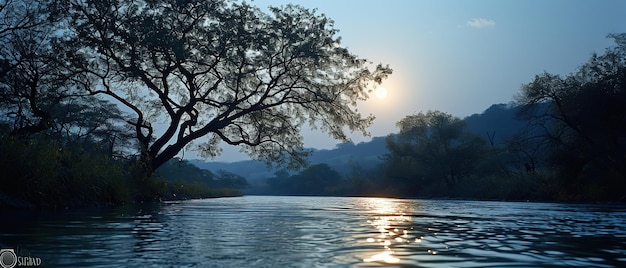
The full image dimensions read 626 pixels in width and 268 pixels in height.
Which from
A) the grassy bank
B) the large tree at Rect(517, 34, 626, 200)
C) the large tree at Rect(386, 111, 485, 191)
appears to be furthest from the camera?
the large tree at Rect(386, 111, 485, 191)

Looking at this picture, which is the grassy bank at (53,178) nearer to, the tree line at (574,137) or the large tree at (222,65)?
the large tree at (222,65)

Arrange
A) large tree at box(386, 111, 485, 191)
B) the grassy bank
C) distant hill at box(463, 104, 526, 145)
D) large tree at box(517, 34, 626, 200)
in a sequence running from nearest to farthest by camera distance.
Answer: the grassy bank < large tree at box(517, 34, 626, 200) < large tree at box(386, 111, 485, 191) < distant hill at box(463, 104, 526, 145)

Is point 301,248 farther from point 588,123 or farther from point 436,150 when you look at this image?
point 436,150

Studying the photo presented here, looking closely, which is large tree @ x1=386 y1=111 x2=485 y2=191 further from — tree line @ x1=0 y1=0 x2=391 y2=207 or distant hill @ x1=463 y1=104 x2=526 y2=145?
distant hill @ x1=463 y1=104 x2=526 y2=145

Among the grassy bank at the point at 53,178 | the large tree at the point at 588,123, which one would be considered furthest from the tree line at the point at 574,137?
the grassy bank at the point at 53,178

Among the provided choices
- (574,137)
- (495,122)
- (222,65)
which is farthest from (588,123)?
(495,122)

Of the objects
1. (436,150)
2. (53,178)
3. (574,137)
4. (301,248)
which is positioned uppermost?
(436,150)

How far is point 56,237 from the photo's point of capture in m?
5.13

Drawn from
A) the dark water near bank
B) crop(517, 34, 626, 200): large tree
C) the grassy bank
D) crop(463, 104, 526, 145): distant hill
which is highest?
crop(463, 104, 526, 145): distant hill

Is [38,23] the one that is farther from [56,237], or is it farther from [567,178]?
[567,178]

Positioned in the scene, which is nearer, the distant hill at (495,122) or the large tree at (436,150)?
the large tree at (436,150)

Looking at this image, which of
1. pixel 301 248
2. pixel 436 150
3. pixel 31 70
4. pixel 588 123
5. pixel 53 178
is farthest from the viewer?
pixel 436 150

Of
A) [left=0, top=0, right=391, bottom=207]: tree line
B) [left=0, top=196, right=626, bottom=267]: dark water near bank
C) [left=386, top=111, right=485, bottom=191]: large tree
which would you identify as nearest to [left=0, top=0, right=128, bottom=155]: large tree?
[left=0, top=0, right=391, bottom=207]: tree line

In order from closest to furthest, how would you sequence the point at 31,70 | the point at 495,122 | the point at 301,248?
the point at 301,248 < the point at 31,70 < the point at 495,122
